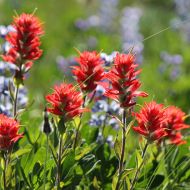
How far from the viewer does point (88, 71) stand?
2.51 m

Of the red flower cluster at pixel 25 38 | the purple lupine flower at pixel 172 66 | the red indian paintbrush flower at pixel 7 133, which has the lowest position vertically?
the red indian paintbrush flower at pixel 7 133

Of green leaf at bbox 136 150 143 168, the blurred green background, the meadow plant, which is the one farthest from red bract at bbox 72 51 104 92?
the blurred green background

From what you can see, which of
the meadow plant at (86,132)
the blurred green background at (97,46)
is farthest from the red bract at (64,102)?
the blurred green background at (97,46)

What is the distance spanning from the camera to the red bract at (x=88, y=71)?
2.50 meters

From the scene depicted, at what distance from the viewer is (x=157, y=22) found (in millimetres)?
9805

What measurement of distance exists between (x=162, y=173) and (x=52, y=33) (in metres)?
5.19

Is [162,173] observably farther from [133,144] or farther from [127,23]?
[127,23]

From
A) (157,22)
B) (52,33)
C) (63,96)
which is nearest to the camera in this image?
(63,96)

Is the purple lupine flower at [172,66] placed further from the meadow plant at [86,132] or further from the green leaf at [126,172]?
the green leaf at [126,172]

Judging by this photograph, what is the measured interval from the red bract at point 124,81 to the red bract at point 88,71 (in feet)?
0.72

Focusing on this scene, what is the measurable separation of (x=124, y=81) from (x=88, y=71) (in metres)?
0.28

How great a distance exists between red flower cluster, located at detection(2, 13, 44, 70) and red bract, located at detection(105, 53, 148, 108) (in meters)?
0.46

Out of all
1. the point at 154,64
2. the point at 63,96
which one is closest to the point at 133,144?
the point at 63,96

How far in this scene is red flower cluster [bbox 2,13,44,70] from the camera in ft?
8.34
